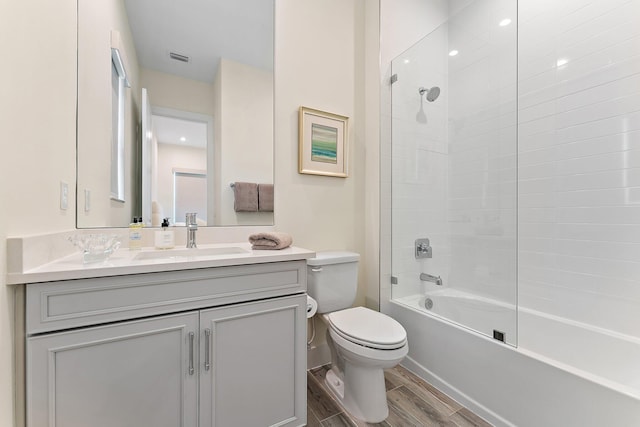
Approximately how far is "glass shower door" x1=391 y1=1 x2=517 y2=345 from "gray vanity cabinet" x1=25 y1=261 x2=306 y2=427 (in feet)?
3.56

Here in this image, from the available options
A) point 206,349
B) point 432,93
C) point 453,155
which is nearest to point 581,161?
point 453,155

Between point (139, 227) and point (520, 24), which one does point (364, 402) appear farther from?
point (520, 24)

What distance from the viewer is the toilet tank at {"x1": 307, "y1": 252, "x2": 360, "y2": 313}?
163 cm

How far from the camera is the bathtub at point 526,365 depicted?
105 centimetres

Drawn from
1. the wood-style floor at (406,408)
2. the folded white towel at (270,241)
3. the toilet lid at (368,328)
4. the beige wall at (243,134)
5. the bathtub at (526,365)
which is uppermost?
the beige wall at (243,134)

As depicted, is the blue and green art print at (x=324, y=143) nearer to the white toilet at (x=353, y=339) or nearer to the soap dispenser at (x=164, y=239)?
the white toilet at (x=353, y=339)

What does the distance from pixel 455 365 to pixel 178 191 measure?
1.86 metres

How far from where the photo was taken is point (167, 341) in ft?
3.17

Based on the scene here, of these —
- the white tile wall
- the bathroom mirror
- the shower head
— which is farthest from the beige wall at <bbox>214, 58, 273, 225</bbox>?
the white tile wall

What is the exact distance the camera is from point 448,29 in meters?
1.98

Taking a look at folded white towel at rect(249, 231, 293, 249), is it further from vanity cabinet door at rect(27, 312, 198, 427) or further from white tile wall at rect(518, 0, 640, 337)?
white tile wall at rect(518, 0, 640, 337)

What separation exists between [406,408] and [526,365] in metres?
0.64

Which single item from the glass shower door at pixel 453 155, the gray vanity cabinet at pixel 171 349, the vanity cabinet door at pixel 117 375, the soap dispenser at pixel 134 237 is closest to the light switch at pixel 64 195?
the soap dispenser at pixel 134 237

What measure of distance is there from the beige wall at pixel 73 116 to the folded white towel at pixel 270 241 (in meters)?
0.40
